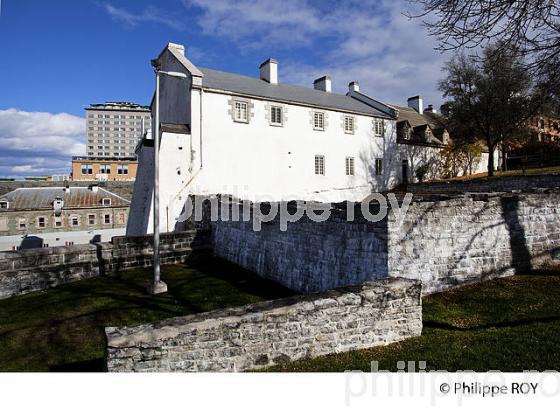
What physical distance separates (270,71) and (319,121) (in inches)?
210

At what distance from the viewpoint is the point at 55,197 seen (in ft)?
162

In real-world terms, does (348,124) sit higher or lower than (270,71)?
lower

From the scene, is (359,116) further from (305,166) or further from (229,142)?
(229,142)

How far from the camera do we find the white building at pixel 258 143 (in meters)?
19.8

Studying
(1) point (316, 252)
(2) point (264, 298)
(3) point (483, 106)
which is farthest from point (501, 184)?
(2) point (264, 298)

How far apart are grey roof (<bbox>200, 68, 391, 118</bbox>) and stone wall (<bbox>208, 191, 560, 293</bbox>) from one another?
577 inches

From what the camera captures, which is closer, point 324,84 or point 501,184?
point 501,184

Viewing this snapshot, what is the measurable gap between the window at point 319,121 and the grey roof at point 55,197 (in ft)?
123

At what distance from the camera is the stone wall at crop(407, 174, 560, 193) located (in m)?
20.2

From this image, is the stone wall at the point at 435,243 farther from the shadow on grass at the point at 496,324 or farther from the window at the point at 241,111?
the window at the point at 241,111

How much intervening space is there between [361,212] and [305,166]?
1694 centimetres

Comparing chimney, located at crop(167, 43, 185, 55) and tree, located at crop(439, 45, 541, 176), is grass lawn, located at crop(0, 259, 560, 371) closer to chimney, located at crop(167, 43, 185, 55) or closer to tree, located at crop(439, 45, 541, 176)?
chimney, located at crop(167, 43, 185, 55)

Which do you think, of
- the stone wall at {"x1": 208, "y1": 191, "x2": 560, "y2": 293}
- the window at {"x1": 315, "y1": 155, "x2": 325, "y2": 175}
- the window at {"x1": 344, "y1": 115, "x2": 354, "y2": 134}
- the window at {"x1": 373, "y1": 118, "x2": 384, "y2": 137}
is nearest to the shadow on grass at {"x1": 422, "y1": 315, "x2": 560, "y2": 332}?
the stone wall at {"x1": 208, "y1": 191, "x2": 560, "y2": 293}

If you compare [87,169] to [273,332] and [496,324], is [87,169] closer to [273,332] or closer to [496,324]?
[273,332]
